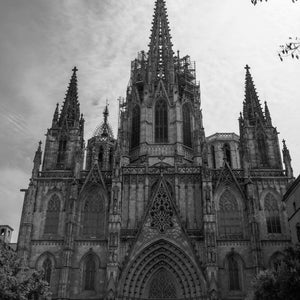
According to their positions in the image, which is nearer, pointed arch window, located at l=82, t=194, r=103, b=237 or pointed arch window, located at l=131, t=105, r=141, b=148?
pointed arch window, located at l=82, t=194, r=103, b=237

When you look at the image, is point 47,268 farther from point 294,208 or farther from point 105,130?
point 105,130

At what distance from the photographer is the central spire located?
55.2 m

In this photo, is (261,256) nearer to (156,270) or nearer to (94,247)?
(156,270)

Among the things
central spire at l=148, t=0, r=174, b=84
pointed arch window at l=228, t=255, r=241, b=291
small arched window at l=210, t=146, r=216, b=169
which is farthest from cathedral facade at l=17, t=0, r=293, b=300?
small arched window at l=210, t=146, r=216, b=169

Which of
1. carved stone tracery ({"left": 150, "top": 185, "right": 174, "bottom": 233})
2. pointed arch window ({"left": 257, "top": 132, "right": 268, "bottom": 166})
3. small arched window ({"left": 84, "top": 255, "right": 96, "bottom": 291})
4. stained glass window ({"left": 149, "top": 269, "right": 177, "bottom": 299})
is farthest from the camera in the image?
pointed arch window ({"left": 257, "top": 132, "right": 268, "bottom": 166})

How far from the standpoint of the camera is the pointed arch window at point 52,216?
143 ft

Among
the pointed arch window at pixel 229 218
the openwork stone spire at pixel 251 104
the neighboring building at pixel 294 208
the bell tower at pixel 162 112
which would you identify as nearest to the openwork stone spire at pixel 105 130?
the bell tower at pixel 162 112

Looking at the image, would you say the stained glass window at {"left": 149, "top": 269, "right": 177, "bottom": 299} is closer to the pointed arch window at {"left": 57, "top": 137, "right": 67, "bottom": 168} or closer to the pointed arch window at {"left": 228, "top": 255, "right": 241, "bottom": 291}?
the pointed arch window at {"left": 228, "top": 255, "right": 241, "bottom": 291}

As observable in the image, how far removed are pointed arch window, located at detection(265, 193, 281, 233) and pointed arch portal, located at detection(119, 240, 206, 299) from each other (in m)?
8.97

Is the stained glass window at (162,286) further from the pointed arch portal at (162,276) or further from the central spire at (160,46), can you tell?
the central spire at (160,46)

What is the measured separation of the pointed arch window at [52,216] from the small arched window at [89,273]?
4.63 meters

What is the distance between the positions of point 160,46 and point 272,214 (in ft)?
92.1

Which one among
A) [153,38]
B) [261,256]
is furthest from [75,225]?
[153,38]

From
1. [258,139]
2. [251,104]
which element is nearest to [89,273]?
[258,139]
